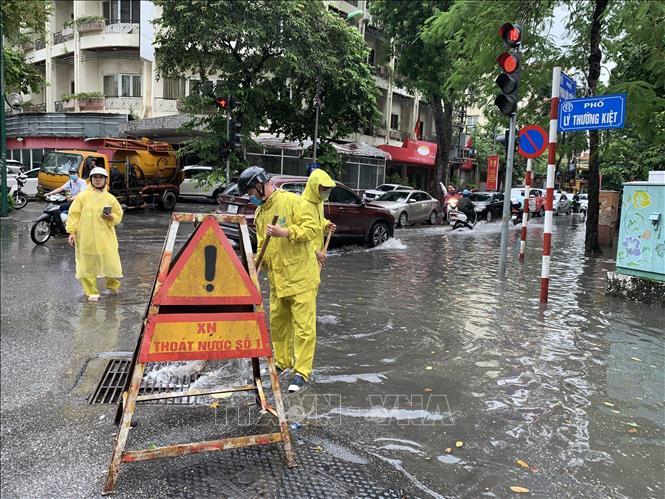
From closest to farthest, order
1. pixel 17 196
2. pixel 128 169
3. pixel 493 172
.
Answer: pixel 17 196, pixel 128 169, pixel 493 172

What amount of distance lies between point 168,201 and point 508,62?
55.3ft

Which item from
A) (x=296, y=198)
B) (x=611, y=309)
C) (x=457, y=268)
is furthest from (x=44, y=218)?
(x=611, y=309)

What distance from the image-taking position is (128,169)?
20234mm

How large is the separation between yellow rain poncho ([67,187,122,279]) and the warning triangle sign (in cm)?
446

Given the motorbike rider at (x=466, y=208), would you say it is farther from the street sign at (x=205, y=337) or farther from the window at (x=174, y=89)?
the street sign at (x=205, y=337)

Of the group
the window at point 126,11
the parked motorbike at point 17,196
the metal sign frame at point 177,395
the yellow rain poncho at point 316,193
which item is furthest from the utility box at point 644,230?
the window at point 126,11

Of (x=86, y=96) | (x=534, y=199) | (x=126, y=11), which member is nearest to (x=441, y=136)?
(x=534, y=199)

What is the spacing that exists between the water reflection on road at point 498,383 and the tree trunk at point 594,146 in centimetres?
508

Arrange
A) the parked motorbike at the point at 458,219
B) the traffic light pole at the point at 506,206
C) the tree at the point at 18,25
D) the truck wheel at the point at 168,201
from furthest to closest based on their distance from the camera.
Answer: the truck wheel at the point at 168,201, the parked motorbike at the point at 458,219, the tree at the point at 18,25, the traffic light pole at the point at 506,206

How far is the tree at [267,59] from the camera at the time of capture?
58.4 ft

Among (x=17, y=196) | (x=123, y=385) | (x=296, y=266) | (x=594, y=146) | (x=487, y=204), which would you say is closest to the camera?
(x=296, y=266)

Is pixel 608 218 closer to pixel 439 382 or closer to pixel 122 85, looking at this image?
pixel 439 382

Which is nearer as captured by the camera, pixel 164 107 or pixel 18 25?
pixel 18 25

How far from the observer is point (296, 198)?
14.4 feet
